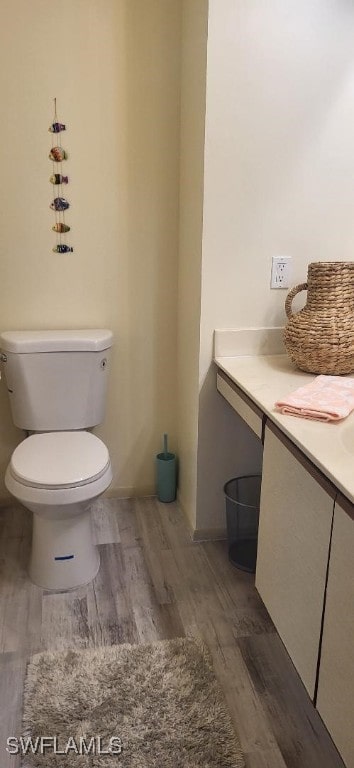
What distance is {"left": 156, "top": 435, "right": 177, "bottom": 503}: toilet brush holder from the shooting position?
2.48m

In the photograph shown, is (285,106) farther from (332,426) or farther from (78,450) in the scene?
(78,450)

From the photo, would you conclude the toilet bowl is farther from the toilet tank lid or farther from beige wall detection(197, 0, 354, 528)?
beige wall detection(197, 0, 354, 528)

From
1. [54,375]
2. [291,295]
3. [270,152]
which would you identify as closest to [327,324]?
[291,295]

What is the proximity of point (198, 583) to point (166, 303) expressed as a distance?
1.14 m

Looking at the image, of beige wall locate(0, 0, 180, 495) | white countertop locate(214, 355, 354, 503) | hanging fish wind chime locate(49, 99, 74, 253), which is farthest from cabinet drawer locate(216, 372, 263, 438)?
hanging fish wind chime locate(49, 99, 74, 253)

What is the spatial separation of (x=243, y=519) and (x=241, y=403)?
1.91 ft

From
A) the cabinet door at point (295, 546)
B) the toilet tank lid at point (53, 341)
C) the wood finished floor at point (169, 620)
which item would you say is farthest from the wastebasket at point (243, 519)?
the toilet tank lid at point (53, 341)

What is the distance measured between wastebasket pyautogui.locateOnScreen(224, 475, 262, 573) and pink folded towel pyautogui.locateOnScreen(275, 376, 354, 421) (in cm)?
62

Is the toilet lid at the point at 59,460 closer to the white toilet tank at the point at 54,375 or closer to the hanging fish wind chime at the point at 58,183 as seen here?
the white toilet tank at the point at 54,375

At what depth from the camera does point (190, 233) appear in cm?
210

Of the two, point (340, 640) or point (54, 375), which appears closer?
point (340, 640)

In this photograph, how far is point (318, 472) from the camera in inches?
46.7

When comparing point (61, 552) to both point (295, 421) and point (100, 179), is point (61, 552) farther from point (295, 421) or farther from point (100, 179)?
point (100, 179)

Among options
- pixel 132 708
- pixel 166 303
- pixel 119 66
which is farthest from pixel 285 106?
pixel 132 708
